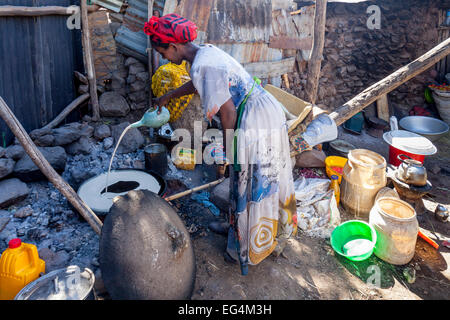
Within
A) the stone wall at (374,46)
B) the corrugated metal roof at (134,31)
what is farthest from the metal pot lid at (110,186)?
the stone wall at (374,46)

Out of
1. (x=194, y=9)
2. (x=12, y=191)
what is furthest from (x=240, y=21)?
(x=12, y=191)

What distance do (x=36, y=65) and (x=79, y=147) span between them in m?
1.13

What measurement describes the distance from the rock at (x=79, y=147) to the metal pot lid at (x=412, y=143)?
14.5ft

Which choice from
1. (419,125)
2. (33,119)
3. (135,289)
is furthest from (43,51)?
(419,125)

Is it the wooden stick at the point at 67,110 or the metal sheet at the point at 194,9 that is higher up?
the metal sheet at the point at 194,9

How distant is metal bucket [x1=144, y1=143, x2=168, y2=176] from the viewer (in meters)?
3.92

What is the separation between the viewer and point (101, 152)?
4.38 meters

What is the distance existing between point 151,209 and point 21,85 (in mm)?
2862

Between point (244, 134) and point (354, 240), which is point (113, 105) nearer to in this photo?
point (244, 134)

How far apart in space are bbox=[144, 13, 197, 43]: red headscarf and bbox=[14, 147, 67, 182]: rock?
2.23 meters

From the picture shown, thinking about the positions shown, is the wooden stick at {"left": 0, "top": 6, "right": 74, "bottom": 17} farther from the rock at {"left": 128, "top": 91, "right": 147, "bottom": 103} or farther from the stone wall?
the stone wall

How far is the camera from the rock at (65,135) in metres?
4.08

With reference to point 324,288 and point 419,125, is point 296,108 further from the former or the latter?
point 419,125

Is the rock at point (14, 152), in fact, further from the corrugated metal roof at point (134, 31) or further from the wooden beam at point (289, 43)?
the wooden beam at point (289, 43)
